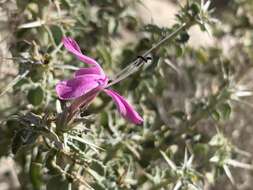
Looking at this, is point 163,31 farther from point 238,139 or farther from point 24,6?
point 238,139

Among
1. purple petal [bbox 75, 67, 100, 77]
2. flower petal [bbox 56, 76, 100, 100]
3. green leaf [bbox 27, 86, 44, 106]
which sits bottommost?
flower petal [bbox 56, 76, 100, 100]

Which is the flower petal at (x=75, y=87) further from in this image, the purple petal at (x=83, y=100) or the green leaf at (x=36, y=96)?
the green leaf at (x=36, y=96)

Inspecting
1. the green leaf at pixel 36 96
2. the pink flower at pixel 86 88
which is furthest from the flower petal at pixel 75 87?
the green leaf at pixel 36 96

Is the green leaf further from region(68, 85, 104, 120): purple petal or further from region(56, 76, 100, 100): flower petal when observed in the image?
region(56, 76, 100, 100): flower petal

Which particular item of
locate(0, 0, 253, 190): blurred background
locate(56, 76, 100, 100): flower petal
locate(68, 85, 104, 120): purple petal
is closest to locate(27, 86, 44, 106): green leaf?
locate(0, 0, 253, 190): blurred background

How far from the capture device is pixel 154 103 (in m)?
2.79

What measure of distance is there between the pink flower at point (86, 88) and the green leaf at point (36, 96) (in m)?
0.45

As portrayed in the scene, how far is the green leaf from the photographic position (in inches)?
75.1

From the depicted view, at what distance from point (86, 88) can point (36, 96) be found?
62 centimetres

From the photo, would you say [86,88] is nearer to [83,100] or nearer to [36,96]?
[83,100]

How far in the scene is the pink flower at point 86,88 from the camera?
1.30 metres

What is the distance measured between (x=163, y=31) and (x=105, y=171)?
0.51 metres

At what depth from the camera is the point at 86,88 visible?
4.37 feet

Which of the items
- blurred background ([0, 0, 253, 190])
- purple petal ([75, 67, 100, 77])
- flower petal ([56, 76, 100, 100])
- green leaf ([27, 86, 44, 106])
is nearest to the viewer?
flower petal ([56, 76, 100, 100])
